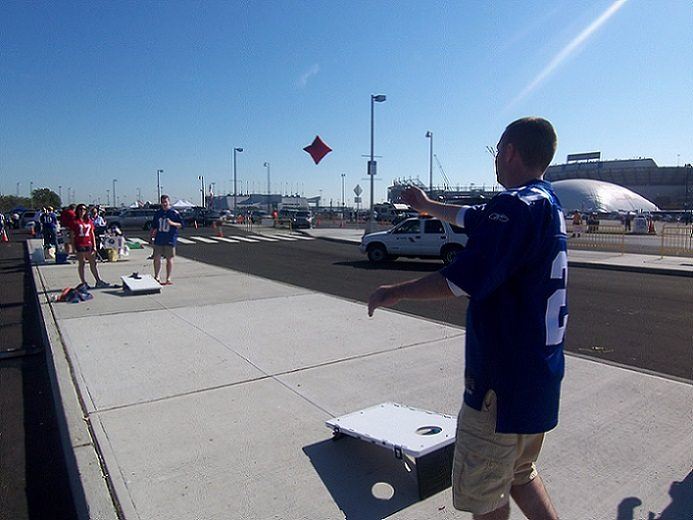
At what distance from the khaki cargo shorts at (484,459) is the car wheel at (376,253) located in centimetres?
1593

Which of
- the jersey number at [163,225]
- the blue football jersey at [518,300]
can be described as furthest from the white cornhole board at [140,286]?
the blue football jersey at [518,300]

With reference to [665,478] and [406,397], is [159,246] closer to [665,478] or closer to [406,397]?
[406,397]

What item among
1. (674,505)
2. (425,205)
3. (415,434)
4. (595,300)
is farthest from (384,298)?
(595,300)

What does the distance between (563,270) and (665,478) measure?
2.23 metres

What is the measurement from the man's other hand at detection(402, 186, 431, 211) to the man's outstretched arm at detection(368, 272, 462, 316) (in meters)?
0.81

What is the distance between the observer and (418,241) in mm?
17547

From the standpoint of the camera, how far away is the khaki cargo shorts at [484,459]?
6.66 ft

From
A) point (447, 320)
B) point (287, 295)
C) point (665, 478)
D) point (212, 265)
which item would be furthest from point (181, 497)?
point (212, 265)

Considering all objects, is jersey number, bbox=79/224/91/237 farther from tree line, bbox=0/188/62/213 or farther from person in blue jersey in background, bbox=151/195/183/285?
tree line, bbox=0/188/62/213

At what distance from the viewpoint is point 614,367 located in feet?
18.5

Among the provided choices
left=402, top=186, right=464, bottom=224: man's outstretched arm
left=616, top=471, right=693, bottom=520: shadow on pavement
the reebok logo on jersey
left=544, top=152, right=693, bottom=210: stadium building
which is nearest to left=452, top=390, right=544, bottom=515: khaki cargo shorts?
the reebok logo on jersey

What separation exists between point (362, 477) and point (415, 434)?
1.46ft

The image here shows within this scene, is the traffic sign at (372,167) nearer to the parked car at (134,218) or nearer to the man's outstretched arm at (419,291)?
the parked car at (134,218)

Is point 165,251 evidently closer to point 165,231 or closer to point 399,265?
point 165,231
